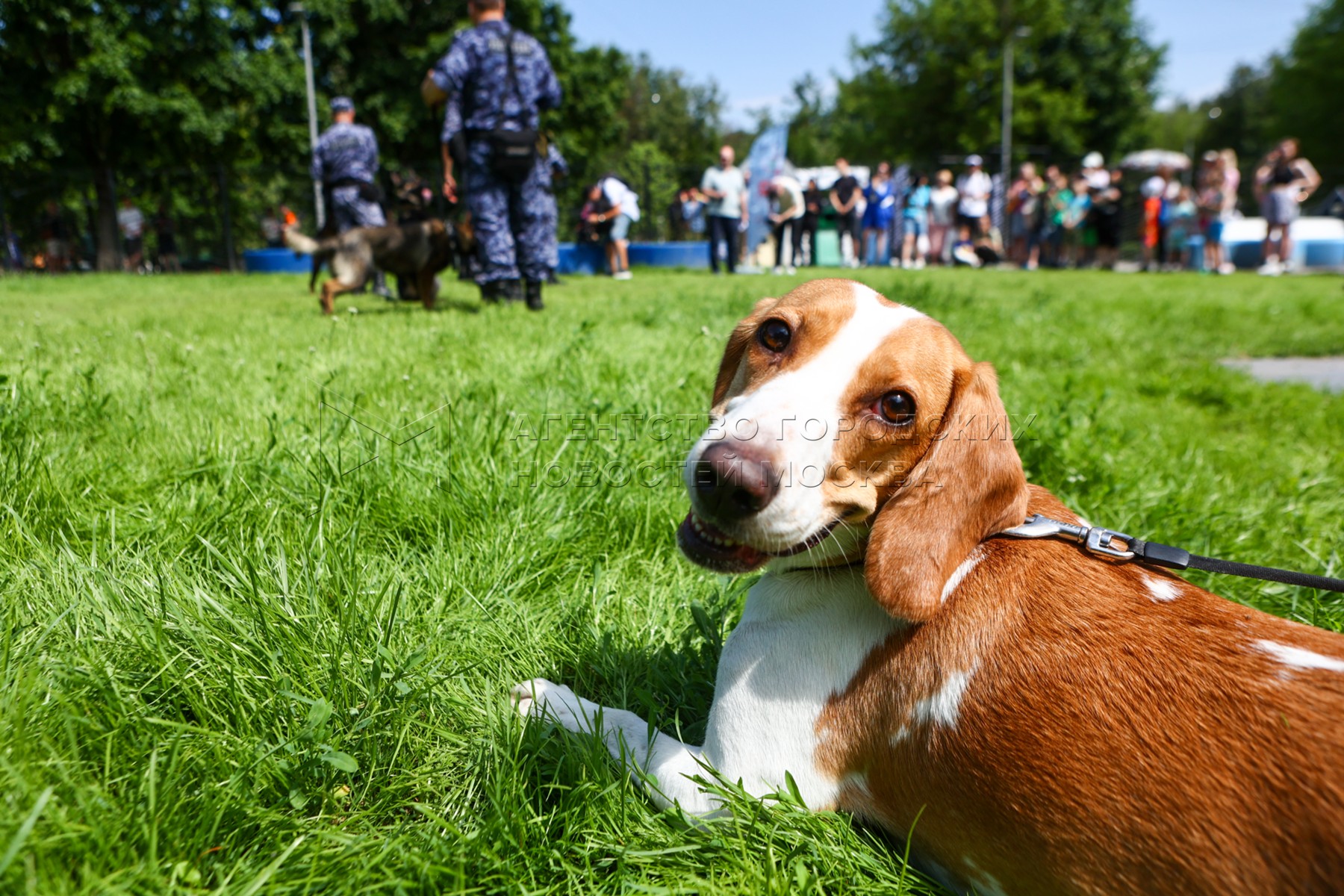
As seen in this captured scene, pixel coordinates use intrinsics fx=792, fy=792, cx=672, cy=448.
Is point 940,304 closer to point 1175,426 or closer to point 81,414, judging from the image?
point 1175,426

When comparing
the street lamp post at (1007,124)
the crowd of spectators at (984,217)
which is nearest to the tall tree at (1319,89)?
the street lamp post at (1007,124)

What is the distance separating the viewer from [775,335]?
199cm

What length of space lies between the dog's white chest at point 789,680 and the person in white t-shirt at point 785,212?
54.3ft

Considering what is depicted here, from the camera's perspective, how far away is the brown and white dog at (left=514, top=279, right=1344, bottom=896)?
4.09ft

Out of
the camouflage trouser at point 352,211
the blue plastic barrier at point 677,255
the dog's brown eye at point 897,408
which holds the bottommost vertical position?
the dog's brown eye at point 897,408

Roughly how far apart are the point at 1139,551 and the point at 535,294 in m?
6.92

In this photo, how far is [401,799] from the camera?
1.69 metres

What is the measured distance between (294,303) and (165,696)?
872 centimetres

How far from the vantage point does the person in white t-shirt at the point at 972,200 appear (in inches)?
802

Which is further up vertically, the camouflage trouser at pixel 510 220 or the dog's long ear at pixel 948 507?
the camouflage trouser at pixel 510 220

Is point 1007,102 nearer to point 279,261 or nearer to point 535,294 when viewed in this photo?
point 279,261

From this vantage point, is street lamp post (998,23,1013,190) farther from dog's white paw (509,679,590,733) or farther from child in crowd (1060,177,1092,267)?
dog's white paw (509,679,590,733)

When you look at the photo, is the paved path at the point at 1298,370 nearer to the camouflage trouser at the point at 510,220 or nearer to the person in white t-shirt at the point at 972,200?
the camouflage trouser at the point at 510,220

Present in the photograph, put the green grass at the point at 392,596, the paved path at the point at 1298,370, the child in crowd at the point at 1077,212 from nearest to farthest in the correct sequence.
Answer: the green grass at the point at 392,596 → the paved path at the point at 1298,370 → the child in crowd at the point at 1077,212
